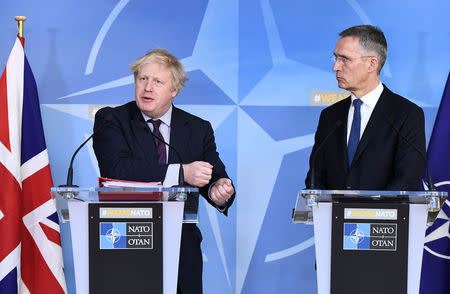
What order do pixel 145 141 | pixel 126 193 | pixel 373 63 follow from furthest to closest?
pixel 373 63
pixel 145 141
pixel 126 193

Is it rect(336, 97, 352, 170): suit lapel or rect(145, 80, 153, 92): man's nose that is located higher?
rect(145, 80, 153, 92): man's nose

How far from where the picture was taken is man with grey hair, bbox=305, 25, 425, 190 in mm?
2861

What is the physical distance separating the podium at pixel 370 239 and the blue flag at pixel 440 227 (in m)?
1.54

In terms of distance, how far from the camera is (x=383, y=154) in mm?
2898

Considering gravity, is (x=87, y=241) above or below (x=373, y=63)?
below

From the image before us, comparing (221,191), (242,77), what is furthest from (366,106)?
(242,77)

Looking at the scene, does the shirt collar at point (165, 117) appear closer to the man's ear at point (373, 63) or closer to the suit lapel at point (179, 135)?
the suit lapel at point (179, 135)

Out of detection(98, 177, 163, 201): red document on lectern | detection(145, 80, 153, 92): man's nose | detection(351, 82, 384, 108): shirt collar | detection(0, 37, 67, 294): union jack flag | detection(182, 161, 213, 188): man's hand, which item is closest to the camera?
detection(98, 177, 163, 201): red document on lectern

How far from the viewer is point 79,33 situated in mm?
4137

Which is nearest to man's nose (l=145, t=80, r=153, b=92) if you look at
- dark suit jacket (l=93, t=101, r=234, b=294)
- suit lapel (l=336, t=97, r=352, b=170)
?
dark suit jacket (l=93, t=101, r=234, b=294)

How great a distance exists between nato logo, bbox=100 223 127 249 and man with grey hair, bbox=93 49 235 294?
18.0 inches

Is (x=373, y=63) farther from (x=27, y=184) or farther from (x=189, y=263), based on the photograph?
(x=27, y=184)

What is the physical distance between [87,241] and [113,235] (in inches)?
3.8

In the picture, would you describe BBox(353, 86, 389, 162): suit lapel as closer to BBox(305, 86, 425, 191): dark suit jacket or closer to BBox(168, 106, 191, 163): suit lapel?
BBox(305, 86, 425, 191): dark suit jacket
